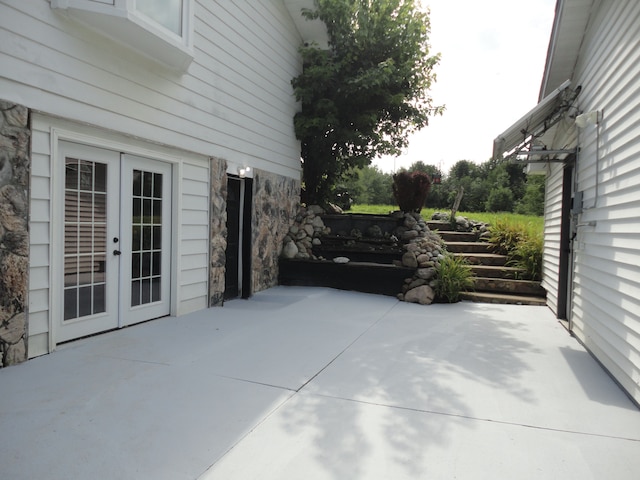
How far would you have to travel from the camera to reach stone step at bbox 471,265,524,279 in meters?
7.82

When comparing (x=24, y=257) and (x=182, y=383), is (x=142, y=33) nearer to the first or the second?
(x=24, y=257)

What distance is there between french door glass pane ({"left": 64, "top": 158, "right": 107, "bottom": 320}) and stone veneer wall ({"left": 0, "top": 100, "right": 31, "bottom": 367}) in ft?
1.68

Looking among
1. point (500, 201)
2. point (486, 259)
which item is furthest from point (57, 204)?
point (500, 201)

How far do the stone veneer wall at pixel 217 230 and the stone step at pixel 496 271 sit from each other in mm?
4608

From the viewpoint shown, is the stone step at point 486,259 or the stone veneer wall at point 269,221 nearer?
the stone veneer wall at point 269,221

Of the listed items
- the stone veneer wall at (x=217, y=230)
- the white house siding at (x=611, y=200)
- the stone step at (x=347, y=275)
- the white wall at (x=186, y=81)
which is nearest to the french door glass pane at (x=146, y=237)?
the white wall at (x=186, y=81)

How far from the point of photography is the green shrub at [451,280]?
7.11m

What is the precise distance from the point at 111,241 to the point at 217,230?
1.80m

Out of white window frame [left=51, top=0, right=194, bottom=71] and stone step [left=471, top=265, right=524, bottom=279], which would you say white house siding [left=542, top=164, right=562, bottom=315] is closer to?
stone step [left=471, top=265, right=524, bottom=279]

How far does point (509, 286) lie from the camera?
752 cm

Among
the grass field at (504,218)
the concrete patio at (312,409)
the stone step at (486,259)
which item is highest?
the grass field at (504,218)

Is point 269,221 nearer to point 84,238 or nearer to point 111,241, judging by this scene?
point 111,241

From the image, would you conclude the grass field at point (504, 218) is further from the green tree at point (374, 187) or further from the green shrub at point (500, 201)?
the green tree at point (374, 187)

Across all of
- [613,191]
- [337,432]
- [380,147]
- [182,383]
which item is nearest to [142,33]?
[182,383]
